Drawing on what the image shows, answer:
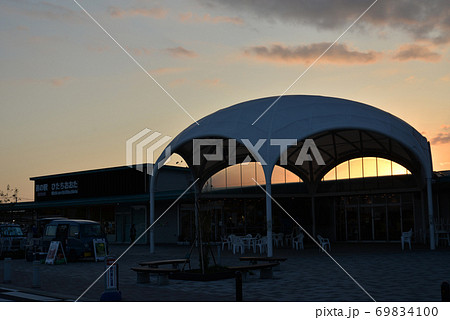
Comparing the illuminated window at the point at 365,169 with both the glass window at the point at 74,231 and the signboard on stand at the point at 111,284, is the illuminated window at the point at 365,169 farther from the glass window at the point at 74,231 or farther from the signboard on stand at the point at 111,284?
the signboard on stand at the point at 111,284

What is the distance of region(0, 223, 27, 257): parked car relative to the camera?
24703mm

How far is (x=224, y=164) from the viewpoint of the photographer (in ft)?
114

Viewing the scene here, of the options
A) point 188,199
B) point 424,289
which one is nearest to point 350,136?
point 188,199

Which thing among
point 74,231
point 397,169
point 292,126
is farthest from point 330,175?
point 74,231

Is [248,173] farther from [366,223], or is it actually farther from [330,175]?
[366,223]

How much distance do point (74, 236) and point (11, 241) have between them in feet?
16.8

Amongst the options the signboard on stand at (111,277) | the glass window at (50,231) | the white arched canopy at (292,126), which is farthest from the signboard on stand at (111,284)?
the glass window at (50,231)

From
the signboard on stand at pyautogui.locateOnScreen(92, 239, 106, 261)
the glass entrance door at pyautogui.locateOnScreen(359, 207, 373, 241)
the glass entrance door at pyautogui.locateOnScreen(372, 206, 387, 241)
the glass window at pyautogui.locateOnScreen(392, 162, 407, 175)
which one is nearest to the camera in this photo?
the signboard on stand at pyautogui.locateOnScreen(92, 239, 106, 261)

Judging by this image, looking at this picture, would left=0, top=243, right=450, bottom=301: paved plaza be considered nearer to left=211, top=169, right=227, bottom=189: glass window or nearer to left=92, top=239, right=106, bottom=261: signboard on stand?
left=92, top=239, right=106, bottom=261: signboard on stand

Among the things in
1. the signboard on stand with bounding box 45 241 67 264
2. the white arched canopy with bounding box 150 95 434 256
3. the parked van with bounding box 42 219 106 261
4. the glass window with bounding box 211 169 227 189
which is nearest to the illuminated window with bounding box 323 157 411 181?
the white arched canopy with bounding box 150 95 434 256

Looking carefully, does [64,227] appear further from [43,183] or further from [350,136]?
[43,183]

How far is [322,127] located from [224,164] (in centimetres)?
1340

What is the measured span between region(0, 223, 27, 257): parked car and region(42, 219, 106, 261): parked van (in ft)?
10.3

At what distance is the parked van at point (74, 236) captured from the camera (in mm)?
21333
